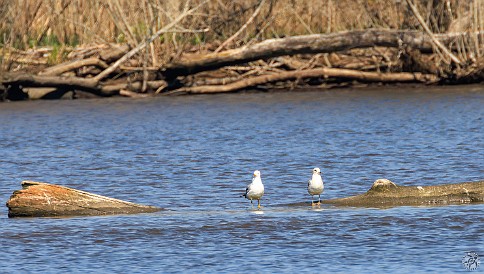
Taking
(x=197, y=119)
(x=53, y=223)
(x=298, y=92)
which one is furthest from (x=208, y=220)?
(x=298, y=92)

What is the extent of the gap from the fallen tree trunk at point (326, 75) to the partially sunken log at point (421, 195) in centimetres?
1520

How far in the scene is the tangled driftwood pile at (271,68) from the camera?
25.3 meters

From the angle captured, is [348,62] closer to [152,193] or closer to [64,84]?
[64,84]

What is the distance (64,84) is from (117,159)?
344 inches

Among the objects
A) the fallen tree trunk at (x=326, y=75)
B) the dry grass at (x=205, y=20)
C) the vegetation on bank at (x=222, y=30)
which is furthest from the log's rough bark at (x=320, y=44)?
the fallen tree trunk at (x=326, y=75)

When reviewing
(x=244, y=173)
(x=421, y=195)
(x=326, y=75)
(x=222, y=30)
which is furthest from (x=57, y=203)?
(x=222, y=30)

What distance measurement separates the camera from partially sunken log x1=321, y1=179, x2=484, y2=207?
11.3m

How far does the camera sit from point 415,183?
13.9 metres

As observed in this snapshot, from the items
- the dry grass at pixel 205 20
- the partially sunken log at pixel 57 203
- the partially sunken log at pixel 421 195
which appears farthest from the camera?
the dry grass at pixel 205 20

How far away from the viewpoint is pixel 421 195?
37.3 feet

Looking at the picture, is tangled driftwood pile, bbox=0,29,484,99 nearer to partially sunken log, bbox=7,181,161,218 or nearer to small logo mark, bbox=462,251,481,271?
partially sunken log, bbox=7,181,161,218

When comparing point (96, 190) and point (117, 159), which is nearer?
point (96, 190)

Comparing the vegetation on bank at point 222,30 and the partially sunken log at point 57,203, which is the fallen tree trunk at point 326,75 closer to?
the vegetation on bank at point 222,30

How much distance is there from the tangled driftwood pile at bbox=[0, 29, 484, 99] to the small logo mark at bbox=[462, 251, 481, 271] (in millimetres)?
16252
